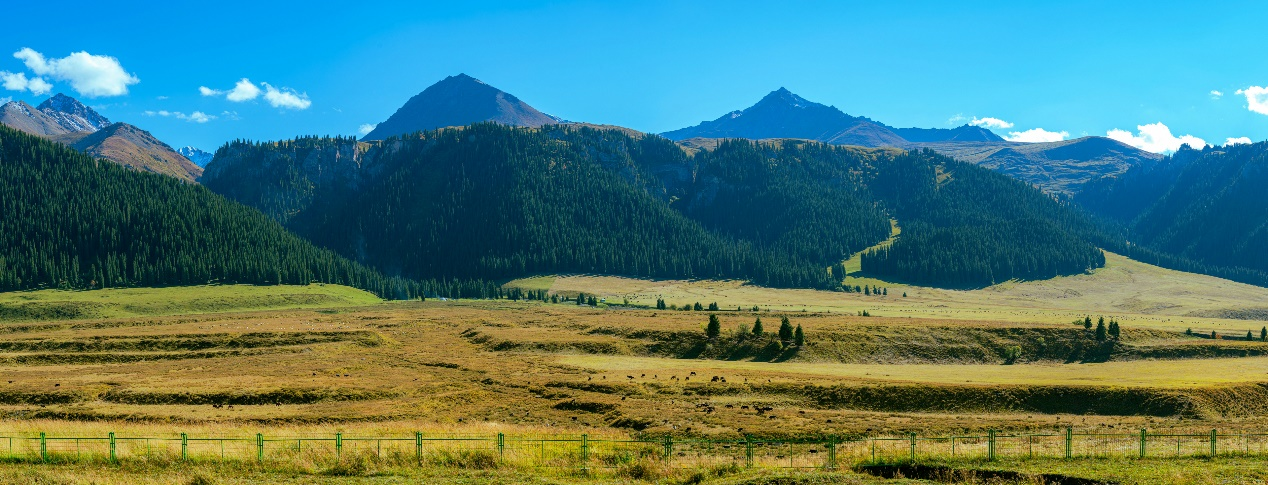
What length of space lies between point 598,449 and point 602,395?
70.8 ft

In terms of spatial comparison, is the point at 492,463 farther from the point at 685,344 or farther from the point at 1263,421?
the point at 685,344

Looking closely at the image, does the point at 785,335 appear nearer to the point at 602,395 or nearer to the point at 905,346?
the point at 905,346

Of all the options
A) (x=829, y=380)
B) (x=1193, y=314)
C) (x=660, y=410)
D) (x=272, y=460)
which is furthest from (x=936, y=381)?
(x=1193, y=314)

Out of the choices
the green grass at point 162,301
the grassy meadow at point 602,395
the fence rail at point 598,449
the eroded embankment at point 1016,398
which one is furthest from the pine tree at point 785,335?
the green grass at point 162,301

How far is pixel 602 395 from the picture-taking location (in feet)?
197

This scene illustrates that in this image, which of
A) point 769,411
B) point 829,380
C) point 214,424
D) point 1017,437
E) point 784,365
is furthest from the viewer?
point 784,365

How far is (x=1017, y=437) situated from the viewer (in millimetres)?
42781

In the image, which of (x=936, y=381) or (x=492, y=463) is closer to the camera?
(x=492, y=463)

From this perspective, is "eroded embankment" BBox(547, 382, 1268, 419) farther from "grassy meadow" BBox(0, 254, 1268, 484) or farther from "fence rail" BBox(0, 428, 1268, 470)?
"fence rail" BBox(0, 428, 1268, 470)

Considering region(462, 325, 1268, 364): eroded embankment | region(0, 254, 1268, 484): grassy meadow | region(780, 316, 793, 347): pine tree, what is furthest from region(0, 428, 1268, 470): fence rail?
region(780, 316, 793, 347): pine tree

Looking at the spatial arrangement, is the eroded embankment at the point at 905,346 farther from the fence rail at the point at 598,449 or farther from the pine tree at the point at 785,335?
the fence rail at the point at 598,449

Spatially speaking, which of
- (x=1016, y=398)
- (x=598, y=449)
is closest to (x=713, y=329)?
(x=1016, y=398)

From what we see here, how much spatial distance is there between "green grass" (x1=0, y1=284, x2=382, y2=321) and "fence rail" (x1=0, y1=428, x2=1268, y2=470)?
131506mm

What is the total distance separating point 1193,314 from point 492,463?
19599 centimetres
